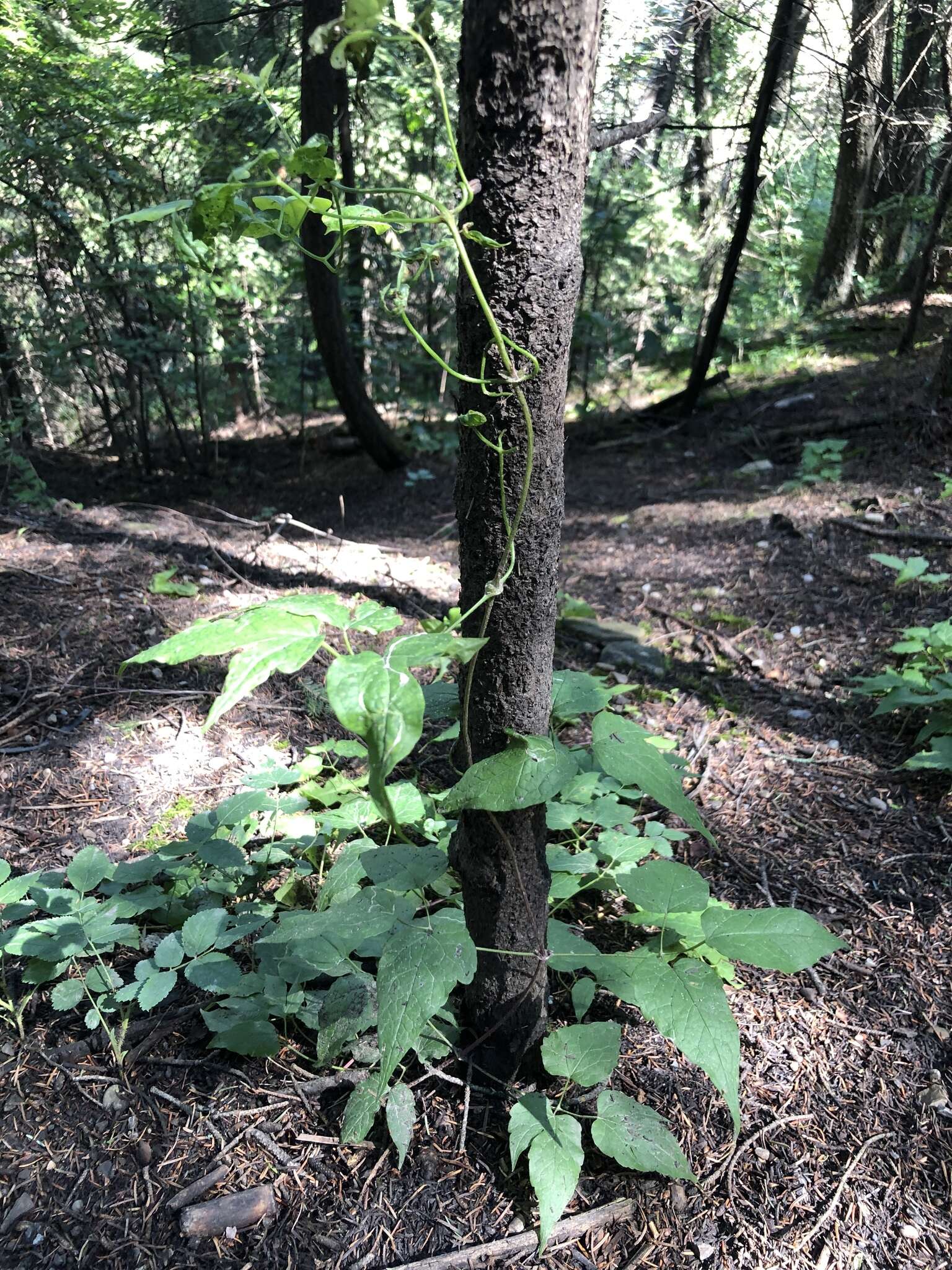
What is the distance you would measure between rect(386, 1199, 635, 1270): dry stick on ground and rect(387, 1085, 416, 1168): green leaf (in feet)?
0.52

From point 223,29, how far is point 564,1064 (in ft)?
27.5

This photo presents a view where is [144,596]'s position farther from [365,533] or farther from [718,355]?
[718,355]

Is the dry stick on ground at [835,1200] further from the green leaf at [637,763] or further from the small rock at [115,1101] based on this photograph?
the small rock at [115,1101]

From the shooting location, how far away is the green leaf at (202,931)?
1.53 metres

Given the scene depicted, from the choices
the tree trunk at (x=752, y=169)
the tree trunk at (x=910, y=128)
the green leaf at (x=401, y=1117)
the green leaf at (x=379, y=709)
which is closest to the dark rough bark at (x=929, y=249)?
the tree trunk at (x=910, y=128)

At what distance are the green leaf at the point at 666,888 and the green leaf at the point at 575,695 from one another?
0.36 meters

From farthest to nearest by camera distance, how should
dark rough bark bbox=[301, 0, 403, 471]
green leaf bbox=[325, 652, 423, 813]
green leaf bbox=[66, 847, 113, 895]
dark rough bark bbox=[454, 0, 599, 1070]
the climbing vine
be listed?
dark rough bark bbox=[301, 0, 403, 471], green leaf bbox=[66, 847, 113, 895], dark rough bark bbox=[454, 0, 599, 1070], the climbing vine, green leaf bbox=[325, 652, 423, 813]

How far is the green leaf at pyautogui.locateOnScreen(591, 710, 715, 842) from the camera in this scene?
128 cm

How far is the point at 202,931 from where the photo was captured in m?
1.56

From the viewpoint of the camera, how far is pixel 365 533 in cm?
646

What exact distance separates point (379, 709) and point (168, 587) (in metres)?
3.30

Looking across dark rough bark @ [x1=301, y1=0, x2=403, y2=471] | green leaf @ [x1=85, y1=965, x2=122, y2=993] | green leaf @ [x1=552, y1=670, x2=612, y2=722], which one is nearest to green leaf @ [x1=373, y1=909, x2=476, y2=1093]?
green leaf @ [x1=552, y1=670, x2=612, y2=722]

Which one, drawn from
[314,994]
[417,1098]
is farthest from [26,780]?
[417,1098]

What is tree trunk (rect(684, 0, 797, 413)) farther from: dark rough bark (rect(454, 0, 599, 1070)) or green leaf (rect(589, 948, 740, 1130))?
green leaf (rect(589, 948, 740, 1130))
